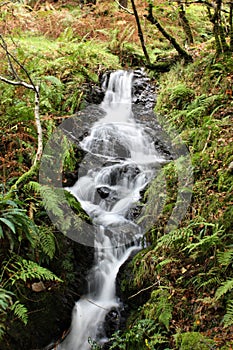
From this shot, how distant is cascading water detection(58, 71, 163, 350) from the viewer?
175 inches

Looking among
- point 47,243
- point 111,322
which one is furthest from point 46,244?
point 111,322

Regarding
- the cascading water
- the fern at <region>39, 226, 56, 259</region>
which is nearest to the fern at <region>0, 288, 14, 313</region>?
the fern at <region>39, 226, 56, 259</region>

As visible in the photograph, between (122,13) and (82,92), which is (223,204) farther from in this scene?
(122,13)

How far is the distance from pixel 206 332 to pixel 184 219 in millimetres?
1530

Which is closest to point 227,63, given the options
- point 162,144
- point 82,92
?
point 162,144

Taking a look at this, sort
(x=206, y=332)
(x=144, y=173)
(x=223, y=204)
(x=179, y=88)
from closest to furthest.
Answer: (x=206, y=332)
(x=223, y=204)
(x=144, y=173)
(x=179, y=88)

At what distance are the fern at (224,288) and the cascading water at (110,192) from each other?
1.77 m

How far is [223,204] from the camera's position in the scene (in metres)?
3.95

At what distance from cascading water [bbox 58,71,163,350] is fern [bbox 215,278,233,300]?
177 cm

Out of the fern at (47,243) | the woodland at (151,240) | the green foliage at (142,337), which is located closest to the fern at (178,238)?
the woodland at (151,240)

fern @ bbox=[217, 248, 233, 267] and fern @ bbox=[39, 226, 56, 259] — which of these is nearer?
A: fern @ bbox=[217, 248, 233, 267]

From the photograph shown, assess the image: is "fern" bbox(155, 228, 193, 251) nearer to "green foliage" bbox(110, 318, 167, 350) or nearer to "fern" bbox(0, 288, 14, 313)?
"green foliage" bbox(110, 318, 167, 350)

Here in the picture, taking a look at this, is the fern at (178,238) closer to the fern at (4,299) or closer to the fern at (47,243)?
the fern at (47,243)

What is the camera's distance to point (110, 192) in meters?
6.11
